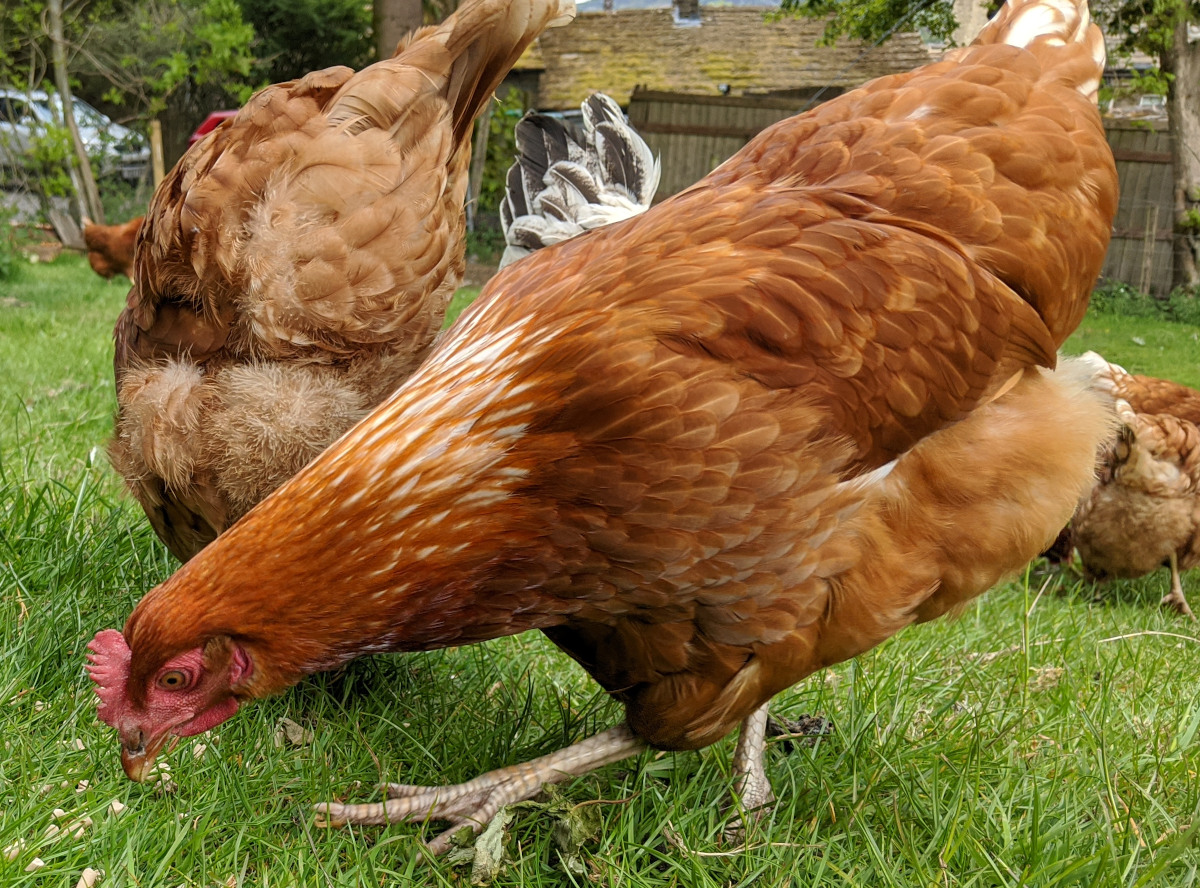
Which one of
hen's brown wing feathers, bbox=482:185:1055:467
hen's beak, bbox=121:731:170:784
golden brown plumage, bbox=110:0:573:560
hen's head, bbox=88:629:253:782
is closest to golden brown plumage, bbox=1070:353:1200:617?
hen's brown wing feathers, bbox=482:185:1055:467

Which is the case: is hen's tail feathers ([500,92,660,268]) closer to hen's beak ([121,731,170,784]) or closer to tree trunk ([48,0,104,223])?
hen's beak ([121,731,170,784])

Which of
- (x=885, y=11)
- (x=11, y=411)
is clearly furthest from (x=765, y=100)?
(x=11, y=411)

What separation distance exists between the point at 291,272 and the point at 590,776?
1.44m

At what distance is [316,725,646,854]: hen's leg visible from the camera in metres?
1.99

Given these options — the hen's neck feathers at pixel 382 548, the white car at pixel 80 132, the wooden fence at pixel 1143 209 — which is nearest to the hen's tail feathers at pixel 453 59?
the hen's neck feathers at pixel 382 548

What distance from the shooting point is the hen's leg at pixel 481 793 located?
1.99 metres

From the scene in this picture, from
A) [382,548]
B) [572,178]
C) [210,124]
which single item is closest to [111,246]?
[210,124]

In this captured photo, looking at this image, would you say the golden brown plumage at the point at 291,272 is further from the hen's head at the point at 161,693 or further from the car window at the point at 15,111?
the car window at the point at 15,111

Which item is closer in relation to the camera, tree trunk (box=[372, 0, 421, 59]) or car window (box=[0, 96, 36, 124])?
tree trunk (box=[372, 0, 421, 59])

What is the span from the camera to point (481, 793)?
6.75ft

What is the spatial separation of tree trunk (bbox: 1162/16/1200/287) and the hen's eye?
10273 millimetres

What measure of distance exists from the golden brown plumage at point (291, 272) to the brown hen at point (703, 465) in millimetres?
425

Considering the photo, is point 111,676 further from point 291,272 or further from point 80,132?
point 80,132

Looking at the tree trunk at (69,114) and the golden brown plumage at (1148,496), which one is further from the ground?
the tree trunk at (69,114)
